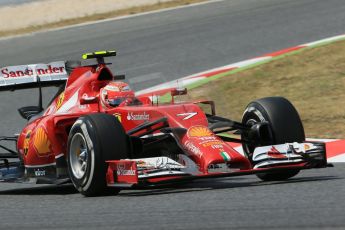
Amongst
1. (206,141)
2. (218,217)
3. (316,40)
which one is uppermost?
(316,40)

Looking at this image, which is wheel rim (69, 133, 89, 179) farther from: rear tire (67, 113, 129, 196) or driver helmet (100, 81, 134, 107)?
driver helmet (100, 81, 134, 107)

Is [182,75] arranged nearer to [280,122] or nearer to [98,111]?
[98,111]

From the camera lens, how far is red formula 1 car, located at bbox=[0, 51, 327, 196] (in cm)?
809

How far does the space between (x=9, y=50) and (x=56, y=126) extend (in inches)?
431

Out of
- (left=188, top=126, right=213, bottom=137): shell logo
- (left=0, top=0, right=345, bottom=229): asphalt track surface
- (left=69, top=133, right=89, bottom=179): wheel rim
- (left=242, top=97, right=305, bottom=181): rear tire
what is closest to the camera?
(left=0, top=0, right=345, bottom=229): asphalt track surface

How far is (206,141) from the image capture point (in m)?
8.23

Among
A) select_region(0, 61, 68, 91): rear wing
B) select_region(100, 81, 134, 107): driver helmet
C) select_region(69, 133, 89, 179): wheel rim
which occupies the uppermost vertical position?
select_region(0, 61, 68, 91): rear wing

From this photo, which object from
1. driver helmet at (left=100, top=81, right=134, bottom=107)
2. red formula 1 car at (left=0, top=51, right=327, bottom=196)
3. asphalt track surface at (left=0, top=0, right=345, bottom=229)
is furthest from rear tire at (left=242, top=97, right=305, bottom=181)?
driver helmet at (left=100, top=81, right=134, bottom=107)

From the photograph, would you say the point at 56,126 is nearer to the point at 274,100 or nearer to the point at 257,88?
the point at 274,100

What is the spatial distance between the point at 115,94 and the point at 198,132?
123cm

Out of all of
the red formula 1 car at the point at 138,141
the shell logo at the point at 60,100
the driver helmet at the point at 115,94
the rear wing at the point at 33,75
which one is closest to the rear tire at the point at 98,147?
the red formula 1 car at the point at 138,141

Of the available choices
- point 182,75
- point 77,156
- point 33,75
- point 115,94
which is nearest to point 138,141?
point 77,156

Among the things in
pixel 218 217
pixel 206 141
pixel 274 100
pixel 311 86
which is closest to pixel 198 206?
pixel 218 217

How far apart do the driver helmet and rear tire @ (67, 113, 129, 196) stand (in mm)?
850
